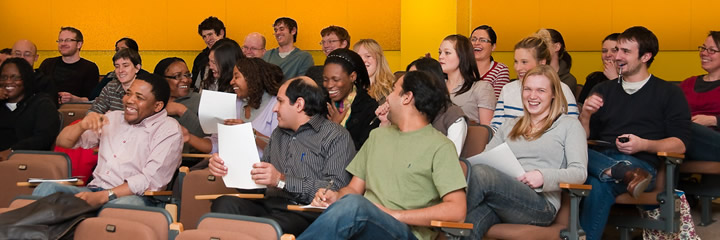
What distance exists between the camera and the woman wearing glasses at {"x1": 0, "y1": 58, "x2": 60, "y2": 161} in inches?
217

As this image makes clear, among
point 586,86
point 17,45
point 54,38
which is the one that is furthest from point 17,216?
point 54,38

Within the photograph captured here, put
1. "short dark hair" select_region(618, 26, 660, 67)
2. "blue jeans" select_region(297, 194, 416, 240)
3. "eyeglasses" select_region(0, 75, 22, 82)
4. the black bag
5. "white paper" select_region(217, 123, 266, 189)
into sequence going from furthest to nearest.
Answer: "eyeglasses" select_region(0, 75, 22, 82) < "short dark hair" select_region(618, 26, 660, 67) < "white paper" select_region(217, 123, 266, 189) < the black bag < "blue jeans" select_region(297, 194, 416, 240)

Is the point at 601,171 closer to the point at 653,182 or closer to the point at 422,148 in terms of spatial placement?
the point at 653,182

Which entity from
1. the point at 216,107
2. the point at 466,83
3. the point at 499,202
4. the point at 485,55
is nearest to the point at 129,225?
the point at 216,107

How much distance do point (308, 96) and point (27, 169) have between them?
177 centimetres

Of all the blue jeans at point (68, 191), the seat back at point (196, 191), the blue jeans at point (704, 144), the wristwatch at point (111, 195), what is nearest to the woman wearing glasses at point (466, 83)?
the blue jeans at point (704, 144)

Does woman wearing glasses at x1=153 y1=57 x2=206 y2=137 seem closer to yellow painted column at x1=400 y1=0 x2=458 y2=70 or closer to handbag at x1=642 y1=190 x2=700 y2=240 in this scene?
yellow painted column at x1=400 y1=0 x2=458 y2=70

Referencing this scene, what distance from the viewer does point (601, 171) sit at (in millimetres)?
4219

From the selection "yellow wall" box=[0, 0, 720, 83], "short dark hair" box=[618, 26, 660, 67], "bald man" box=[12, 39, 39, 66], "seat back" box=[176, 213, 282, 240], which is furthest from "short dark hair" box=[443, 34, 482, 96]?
"bald man" box=[12, 39, 39, 66]

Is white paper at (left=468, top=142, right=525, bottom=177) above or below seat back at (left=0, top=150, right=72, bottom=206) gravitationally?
above

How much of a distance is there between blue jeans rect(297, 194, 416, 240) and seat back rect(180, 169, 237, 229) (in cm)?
114

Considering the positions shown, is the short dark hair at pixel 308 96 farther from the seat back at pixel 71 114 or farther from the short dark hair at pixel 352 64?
the seat back at pixel 71 114

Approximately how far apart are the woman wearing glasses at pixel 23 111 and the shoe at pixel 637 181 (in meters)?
3.66

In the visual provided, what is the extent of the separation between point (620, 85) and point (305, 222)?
203 centimetres
